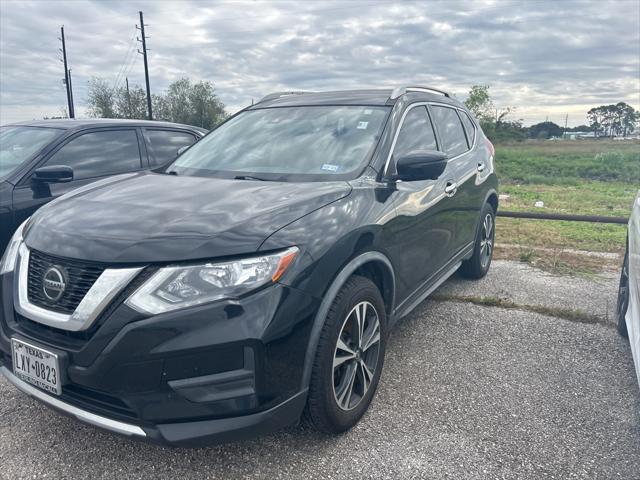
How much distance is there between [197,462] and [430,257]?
209cm

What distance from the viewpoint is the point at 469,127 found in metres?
5.18

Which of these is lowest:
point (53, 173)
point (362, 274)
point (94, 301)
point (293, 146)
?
point (362, 274)

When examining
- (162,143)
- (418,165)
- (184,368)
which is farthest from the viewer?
(162,143)

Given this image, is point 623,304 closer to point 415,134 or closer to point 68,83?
point 415,134

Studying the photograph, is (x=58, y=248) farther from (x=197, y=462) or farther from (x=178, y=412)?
(x=197, y=462)

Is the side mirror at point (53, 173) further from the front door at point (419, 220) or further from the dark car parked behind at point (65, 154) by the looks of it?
the front door at point (419, 220)

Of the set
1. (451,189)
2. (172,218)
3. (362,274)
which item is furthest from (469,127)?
(172,218)

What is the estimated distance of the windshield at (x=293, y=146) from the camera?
3.14 metres

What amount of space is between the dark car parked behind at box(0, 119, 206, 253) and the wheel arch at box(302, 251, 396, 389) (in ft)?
8.02

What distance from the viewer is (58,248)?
2.31 metres

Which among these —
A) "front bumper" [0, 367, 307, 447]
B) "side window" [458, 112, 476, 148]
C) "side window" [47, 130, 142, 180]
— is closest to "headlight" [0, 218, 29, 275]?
"front bumper" [0, 367, 307, 447]

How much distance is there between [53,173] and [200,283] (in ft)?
10.0

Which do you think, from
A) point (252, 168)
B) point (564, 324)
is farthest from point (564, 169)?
point (252, 168)

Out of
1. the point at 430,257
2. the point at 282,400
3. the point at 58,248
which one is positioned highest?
the point at 58,248
